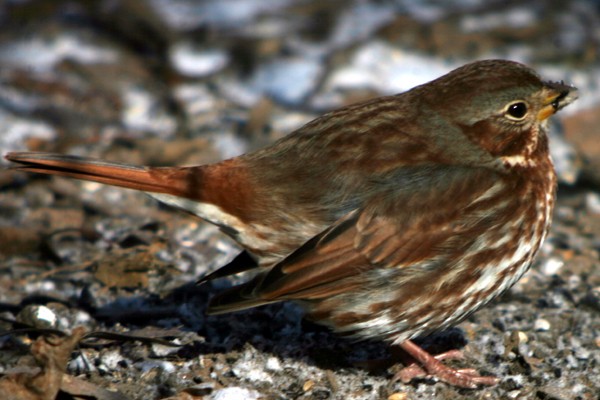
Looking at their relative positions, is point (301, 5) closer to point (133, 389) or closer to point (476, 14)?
point (476, 14)

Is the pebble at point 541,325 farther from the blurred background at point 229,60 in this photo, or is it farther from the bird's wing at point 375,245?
the blurred background at point 229,60

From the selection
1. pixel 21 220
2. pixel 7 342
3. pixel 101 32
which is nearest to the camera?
Result: pixel 7 342

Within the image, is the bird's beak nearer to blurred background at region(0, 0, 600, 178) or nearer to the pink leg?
the pink leg

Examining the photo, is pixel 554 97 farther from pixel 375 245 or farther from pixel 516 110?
pixel 375 245

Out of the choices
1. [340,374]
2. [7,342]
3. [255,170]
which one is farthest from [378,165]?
[7,342]

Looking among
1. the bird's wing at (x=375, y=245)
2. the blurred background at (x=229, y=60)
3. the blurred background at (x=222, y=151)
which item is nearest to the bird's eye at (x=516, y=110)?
the bird's wing at (x=375, y=245)
